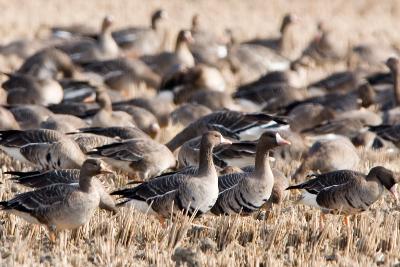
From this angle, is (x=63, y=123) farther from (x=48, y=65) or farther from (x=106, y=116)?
(x=48, y=65)

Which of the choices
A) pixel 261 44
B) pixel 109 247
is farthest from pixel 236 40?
pixel 109 247

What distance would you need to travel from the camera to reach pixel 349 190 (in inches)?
391

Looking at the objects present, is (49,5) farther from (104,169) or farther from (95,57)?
(104,169)

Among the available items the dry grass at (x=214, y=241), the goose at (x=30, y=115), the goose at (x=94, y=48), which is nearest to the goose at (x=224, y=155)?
the dry grass at (x=214, y=241)

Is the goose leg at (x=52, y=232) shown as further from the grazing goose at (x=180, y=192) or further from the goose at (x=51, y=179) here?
the goose at (x=51, y=179)

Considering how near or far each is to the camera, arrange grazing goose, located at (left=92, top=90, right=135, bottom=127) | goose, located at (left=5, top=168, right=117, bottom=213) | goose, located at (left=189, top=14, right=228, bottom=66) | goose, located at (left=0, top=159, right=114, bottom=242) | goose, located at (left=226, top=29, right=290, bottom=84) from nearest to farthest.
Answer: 1. goose, located at (left=0, top=159, right=114, bottom=242)
2. goose, located at (left=5, top=168, right=117, bottom=213)
3. grazing goose, located at (left=92, top=90, right=135, bottom=127)
4. goose, located at (left=226, top=29, right=290, bottom=84)
5. goose, located at (left=189, top=14, right=228, bottom=66)

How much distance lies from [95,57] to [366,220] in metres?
14.9

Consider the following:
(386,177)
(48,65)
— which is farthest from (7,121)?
(386,177)

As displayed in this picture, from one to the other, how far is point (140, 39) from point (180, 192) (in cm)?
1593

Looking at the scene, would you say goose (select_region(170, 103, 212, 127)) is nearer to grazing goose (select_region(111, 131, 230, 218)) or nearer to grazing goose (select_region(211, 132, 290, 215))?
grazing goose (select_region(211, 132, 290, 215))

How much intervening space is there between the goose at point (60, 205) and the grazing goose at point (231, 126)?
5.29m

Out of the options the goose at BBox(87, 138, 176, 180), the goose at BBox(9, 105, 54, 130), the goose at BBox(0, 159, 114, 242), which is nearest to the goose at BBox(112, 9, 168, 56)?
the goose at BBox(9, 105, 54, 130)

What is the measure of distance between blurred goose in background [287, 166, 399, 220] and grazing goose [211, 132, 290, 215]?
Result: 0.67m

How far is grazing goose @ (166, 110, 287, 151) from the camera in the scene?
13.8m
